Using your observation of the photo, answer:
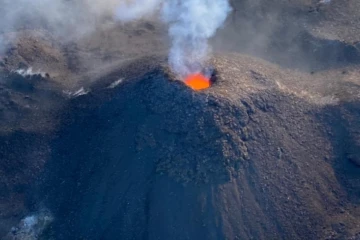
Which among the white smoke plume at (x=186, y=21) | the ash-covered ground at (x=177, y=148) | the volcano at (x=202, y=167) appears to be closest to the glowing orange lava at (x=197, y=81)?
the white smoke plume at (x=186, y=21)

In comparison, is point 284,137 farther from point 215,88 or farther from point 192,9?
A: point 192,9

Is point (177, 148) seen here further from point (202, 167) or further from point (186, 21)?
point (186, 21)

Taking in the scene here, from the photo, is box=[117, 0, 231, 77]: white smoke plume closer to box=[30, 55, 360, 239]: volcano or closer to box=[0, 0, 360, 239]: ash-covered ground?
box=[0, 0, 360, 239]: ash-covered ground

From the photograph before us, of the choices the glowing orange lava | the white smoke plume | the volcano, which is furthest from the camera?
the white smoke plume

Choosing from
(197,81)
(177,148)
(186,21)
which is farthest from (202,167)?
(186,21)

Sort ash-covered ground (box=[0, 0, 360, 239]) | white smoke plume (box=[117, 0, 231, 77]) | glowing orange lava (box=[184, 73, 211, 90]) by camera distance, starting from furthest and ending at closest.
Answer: white smoke plume (box=[117, 0, 231, 77]) → glowing orange lava (box=[184, 73, 211, 90]) → ash-covered ground (box=[0, 0, 360, 239])

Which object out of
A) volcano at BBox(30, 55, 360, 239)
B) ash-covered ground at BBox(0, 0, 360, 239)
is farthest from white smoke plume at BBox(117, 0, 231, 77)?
volcano at BBox(30, 55, 360, 239)

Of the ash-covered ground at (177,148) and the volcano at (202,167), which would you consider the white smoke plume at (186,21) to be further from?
the volcano at (202,167)

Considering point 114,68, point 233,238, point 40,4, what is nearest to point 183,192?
point 233,238
